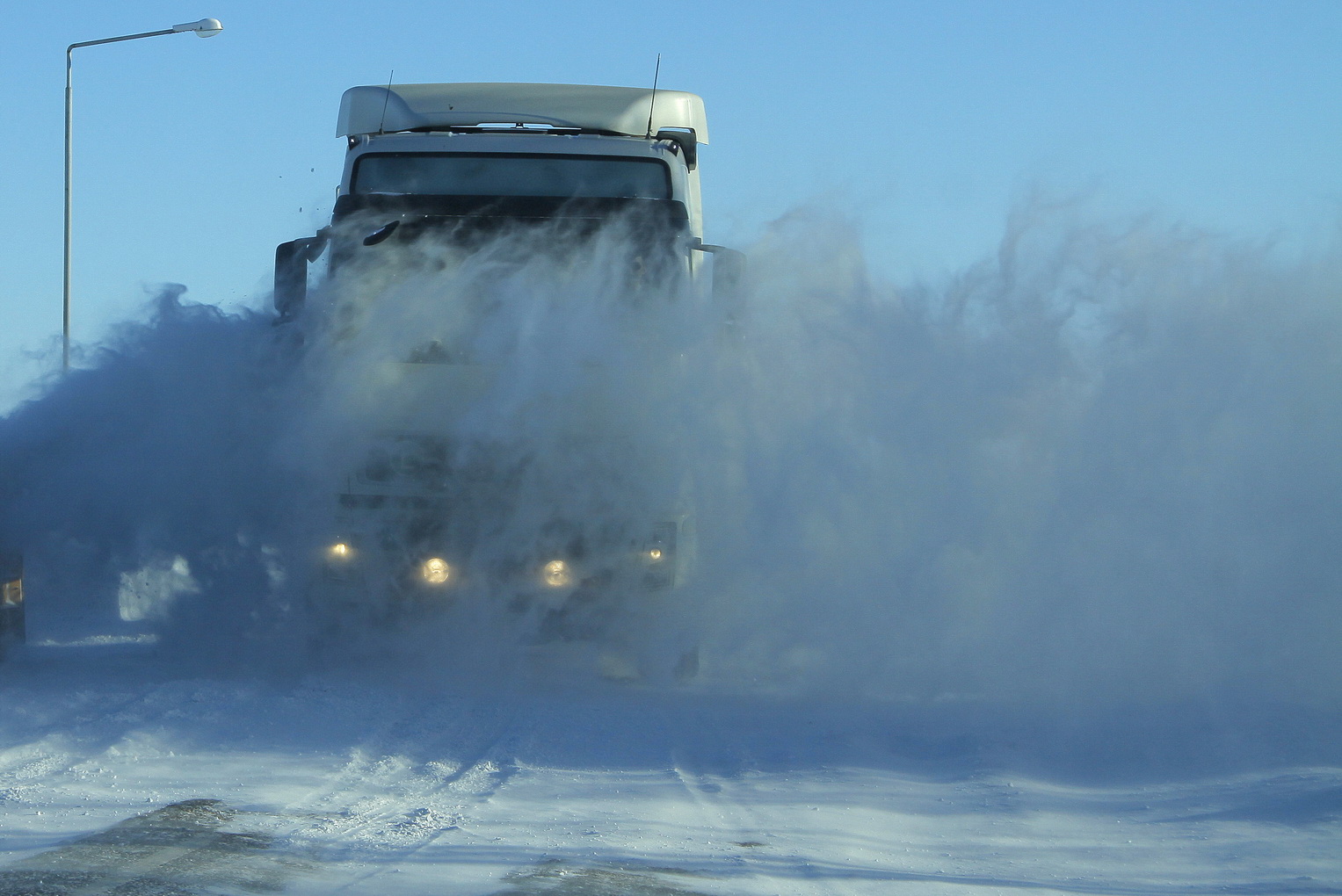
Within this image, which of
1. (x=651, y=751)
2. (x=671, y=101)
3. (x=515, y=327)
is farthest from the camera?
(x=671, y=101)

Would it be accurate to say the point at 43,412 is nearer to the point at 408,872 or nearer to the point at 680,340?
the point at 680,340

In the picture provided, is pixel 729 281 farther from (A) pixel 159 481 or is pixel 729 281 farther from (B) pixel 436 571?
(A) pixel 159 481

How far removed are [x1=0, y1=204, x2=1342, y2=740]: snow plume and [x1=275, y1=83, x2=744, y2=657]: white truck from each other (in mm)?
45

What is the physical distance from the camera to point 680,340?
9094 mm

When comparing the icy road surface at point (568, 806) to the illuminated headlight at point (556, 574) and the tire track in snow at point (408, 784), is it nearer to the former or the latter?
the tire track in snow at point (408, 784)

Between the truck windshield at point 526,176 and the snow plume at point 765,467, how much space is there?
628 millimetres

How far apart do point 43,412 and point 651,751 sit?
18.5ft

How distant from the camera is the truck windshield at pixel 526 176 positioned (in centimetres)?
940

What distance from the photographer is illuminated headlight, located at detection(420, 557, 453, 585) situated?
9023 millimetres

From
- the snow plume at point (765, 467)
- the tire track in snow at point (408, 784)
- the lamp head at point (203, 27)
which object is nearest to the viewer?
the tire track in snow at point (408, 784)

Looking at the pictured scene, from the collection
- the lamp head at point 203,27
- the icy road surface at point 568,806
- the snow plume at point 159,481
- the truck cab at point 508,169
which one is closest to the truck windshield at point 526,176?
the truck cab at point 508,169

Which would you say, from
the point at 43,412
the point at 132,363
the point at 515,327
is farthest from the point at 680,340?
the point at 43,412

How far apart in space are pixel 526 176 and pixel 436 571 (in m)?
2.91

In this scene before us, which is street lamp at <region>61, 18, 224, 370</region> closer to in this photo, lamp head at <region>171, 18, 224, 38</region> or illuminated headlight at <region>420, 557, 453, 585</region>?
lamp head at <region>171, 18, 224, 38</region>
